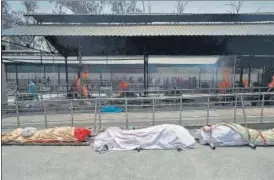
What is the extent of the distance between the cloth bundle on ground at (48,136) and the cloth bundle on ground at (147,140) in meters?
0.51

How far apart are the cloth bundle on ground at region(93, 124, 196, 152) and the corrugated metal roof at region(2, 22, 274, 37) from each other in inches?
198

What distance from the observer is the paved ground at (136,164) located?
16.0ft

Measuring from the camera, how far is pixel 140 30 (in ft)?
38.1

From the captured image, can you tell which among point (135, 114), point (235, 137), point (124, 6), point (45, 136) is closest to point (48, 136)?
point (45, 136)

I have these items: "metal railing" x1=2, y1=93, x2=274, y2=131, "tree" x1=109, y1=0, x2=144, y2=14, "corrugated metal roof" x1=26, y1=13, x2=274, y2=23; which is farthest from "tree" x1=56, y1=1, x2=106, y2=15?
"metal railing" x1=2, y1=93, x2=274, y2=131

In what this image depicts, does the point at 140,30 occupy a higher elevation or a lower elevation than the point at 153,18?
lower

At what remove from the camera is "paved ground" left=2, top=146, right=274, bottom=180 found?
488cm

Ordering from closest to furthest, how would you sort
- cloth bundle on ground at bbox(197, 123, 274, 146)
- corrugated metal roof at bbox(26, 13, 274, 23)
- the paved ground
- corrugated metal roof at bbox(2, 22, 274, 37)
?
the paved ground, cloth bundle on ground at bbox(197, 123, 274, 146), corrugated metal roof at bbox(2, 22, 274, 37), corrugated metal roof at bbox(26, 13, 274, 23)

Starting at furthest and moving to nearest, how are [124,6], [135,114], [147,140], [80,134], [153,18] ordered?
[124,6], [153,18], [135,114], [80,134], [147,140]

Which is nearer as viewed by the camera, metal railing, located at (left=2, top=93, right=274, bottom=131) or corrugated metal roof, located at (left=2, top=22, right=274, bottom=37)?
metal railing, located at (left=2, top=93, right=274, bottom=131)

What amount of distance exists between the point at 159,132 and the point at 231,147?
5.58ft

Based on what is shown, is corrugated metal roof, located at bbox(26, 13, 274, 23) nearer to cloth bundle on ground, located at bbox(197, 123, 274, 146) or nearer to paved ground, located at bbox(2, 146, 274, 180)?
cloth bundle on ground, located at bbox(197, 123, 274, 146)

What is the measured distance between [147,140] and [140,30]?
6394 mm

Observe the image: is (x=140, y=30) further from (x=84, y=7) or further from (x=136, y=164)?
(x=84, y=7)
